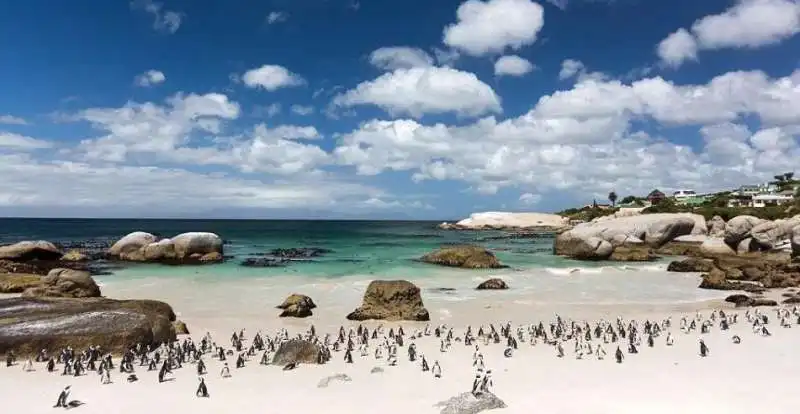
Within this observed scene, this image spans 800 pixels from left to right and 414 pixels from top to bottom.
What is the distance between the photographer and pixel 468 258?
52031 millimetres

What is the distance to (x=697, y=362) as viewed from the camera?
59.6 feet

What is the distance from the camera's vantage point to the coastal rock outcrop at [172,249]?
5575 cm

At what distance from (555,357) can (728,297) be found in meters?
18.1

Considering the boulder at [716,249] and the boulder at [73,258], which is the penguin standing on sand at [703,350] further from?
the boulder at [73,258]

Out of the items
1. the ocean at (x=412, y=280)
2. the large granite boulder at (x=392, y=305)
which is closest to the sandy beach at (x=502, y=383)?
the large granite boulder at (x=392, y=305)

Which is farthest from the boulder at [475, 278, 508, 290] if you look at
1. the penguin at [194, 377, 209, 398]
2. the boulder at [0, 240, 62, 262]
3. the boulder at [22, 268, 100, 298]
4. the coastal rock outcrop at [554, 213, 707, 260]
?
the boulder at [0, 240, 62, 262]

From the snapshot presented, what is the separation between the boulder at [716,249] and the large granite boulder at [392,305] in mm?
43351

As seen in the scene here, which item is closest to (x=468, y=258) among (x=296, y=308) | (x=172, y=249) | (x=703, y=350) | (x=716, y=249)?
(x=296, y=308)

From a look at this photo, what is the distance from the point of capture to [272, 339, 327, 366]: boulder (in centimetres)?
1825

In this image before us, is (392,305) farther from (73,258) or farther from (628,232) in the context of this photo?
(628,232)

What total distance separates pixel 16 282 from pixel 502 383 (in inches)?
1270

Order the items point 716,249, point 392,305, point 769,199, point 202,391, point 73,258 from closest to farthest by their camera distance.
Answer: point 202,391
point 392,305
point 73,258
point 716,249
point 769,199

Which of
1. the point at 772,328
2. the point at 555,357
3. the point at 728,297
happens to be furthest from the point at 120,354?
the point at 728,297

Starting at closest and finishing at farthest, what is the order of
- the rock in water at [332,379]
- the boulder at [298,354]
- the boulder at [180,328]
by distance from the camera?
1. the rock in water at [332,379]
2. the boulder at [298,354]
3. the boulder at [180,328]
